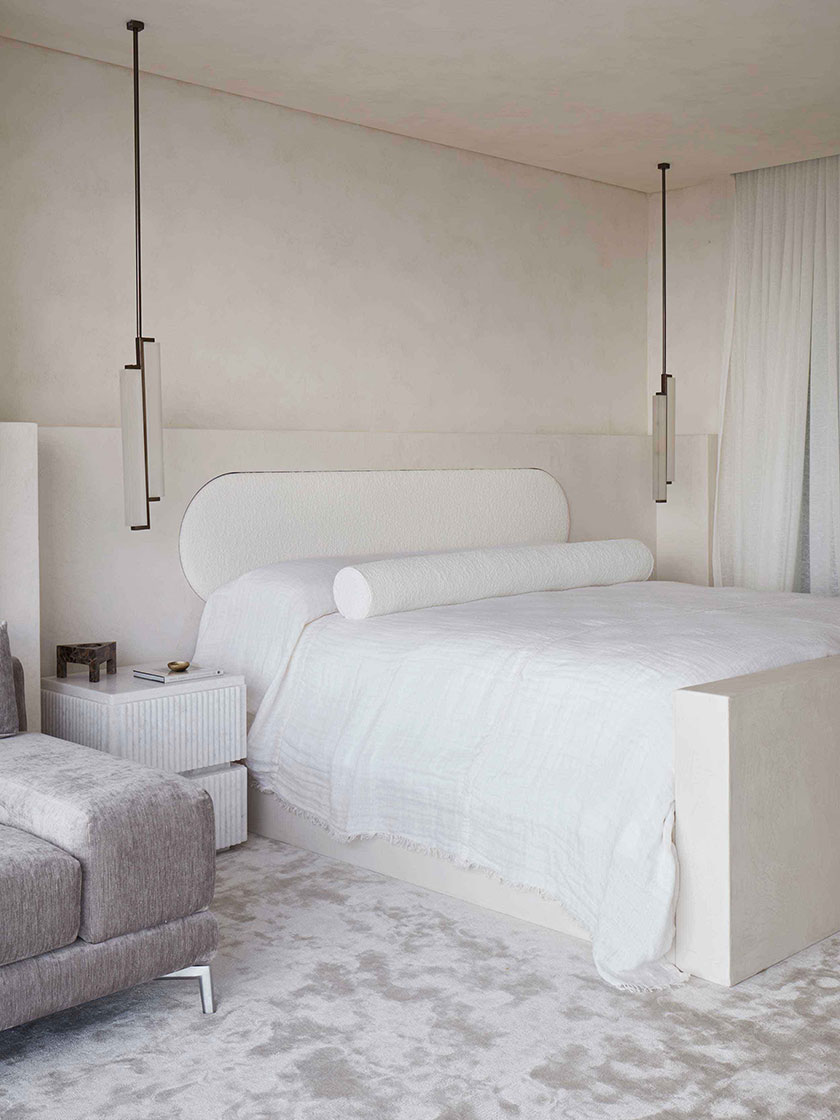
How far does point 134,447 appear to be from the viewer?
3.36 meters

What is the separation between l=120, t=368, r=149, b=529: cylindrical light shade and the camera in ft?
11.0

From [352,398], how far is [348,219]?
0.67 meters

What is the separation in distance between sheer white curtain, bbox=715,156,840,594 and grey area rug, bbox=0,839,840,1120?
2720 mm

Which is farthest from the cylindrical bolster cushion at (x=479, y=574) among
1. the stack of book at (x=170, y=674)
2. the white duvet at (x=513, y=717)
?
the stack of book at (x=170, y=674)

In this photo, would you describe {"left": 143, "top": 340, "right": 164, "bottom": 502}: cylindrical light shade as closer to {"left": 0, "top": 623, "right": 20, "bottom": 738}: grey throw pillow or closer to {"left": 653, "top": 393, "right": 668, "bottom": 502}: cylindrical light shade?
{"left": 0, "top": 623, "right": 20, "bottom": 738}: grey throw pillow

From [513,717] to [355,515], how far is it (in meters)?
1.57

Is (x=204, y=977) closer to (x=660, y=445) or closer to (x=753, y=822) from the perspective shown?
(x=753, y=822)

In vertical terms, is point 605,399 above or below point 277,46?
below

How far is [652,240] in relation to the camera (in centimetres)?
564

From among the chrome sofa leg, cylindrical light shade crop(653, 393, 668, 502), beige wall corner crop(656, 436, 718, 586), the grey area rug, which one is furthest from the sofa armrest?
beige wall corner crop(656, 436, 718, 586)

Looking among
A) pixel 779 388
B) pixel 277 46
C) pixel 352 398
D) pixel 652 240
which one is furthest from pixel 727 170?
pixel 277 46

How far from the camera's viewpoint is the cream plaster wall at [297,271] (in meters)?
3.64

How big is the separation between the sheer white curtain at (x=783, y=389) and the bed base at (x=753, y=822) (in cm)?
248

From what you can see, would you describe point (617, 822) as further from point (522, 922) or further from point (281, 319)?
point (281, 319)
